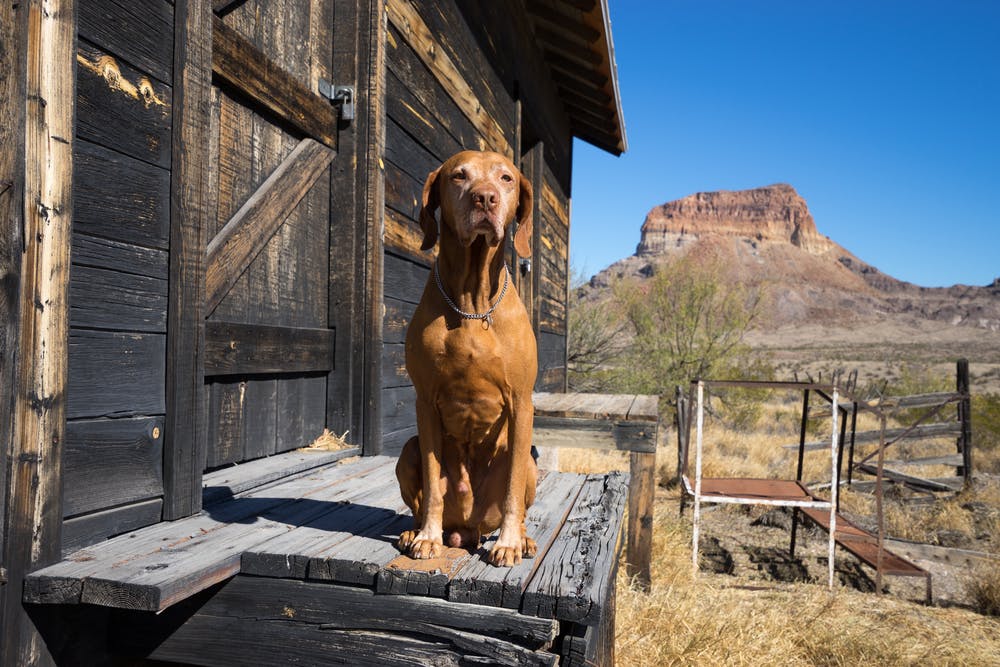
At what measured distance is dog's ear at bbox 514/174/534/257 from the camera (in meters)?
2.07

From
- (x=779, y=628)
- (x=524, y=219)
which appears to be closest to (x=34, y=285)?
(x=524, y=219)

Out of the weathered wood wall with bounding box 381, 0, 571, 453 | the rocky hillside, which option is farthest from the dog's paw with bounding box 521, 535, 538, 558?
the rocky hillside

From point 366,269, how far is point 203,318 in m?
1.31

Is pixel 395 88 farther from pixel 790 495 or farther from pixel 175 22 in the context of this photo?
pixel 790 495

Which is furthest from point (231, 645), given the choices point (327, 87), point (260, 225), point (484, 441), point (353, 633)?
point (327, 87)

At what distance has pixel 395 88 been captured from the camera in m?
3.85

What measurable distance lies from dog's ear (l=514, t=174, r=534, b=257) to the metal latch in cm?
182

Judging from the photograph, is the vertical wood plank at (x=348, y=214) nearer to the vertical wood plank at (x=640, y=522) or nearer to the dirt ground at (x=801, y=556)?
the vertical wood plank at (x=640, y=522)

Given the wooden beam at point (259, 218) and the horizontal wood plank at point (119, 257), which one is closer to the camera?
the horizontal wood plank at point (119, 257)

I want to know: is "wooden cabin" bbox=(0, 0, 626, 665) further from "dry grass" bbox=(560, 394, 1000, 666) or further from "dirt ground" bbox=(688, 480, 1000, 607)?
"dirt ground" bbox=(688, 480, 1000, 607)

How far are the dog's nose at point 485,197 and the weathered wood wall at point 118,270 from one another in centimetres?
103

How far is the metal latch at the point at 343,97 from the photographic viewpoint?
353 centimetres

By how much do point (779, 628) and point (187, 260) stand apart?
3.65 m

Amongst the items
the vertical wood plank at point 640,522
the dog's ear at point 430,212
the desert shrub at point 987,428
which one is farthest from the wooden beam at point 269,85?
the desert shrub at point 987,428
